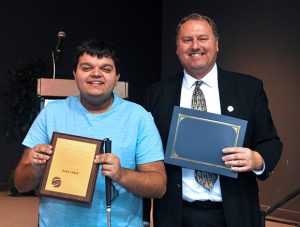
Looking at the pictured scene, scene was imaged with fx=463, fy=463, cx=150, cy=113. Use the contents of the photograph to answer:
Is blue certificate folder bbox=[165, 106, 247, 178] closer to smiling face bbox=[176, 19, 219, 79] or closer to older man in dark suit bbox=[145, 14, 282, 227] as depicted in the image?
older man in dark suit bbox=[145, 14, 282, 227]

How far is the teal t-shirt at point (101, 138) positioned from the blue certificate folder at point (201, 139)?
6.9 inches

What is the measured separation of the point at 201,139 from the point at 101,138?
1.52ft

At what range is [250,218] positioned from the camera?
211 cm

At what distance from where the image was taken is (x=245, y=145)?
2092 millimetres

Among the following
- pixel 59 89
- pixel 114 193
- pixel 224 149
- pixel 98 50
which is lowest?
pixel 114 193

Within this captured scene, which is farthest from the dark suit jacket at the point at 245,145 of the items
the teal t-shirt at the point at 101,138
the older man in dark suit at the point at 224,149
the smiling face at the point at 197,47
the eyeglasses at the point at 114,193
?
the eyeglasses at the point at 114,193

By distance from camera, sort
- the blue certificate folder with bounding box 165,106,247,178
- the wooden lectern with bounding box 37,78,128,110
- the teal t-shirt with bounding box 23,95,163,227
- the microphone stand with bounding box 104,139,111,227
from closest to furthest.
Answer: the microphone stand with bounding box 104,139,111,227, the teal t-shirt with bounding box 23,95,163,227, the blue certificate folder with bounding box 165,106,247,178, the wooden lectern with bounding box 37,78,128,110

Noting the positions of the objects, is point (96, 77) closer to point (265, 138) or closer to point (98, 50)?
point (98, 50)

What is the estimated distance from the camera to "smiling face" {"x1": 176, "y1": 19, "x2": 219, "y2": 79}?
2.14 metres

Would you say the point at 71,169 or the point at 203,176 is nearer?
the point at 71,169

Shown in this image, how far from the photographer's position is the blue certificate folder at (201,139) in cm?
192

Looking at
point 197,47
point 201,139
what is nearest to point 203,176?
point 201,139

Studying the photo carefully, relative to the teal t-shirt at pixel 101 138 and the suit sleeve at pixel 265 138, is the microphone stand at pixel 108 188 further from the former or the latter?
the suit sleeve at pixel 265 138

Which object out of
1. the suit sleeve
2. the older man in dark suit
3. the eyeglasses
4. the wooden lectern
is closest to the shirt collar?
the older man in dark suit
